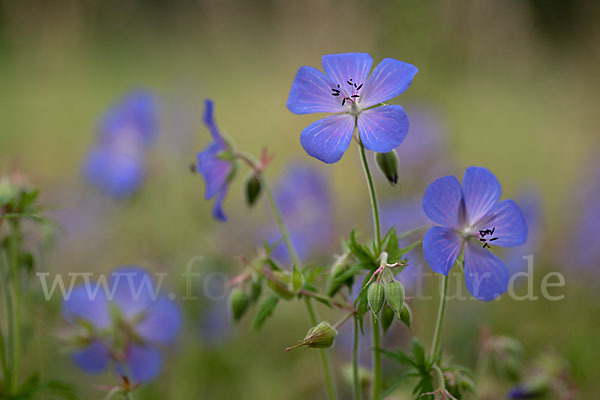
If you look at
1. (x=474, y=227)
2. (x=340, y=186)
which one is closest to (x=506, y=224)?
(x=474, y=227)

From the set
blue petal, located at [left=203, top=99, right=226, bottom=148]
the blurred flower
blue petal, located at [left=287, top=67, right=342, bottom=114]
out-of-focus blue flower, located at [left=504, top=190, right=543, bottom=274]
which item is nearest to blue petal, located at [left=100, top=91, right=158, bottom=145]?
the blurred flower

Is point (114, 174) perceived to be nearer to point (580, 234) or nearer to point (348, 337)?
point (348, 337)

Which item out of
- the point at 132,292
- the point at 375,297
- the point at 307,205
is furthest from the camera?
the point at 307,205

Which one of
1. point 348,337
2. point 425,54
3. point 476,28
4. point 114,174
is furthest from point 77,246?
point 476,28

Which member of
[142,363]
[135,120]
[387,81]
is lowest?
[142,363]

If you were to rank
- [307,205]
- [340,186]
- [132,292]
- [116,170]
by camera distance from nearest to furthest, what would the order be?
[132,292] → [307,205] → [116,170] → [340,186]

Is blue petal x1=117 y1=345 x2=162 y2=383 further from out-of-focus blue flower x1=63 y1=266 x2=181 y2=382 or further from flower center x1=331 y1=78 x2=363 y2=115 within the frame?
flower center x1=331 y1=78 x2=363 y2=115

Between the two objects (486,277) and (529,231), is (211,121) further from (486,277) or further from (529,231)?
(529,231)

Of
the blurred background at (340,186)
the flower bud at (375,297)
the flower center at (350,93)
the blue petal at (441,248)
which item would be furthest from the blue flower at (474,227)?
the blurred background at (340,186)
